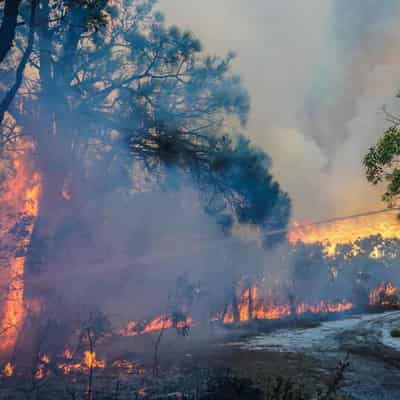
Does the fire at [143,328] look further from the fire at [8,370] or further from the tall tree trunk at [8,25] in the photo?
the tall tree trunk at [8,25]

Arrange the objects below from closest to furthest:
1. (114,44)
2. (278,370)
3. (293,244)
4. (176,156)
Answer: (278,370) → (176,156) → (114,44) → (293,244)

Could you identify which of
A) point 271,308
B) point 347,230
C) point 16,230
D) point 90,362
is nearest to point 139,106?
point 16,230

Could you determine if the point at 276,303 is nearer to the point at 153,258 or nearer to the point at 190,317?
the point at 190,317

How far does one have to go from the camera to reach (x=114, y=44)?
1098cm

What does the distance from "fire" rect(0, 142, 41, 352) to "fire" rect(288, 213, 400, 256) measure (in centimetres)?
1708

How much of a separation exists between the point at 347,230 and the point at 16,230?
22128 millimetres

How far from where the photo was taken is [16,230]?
420 inches

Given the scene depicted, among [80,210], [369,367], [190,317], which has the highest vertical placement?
[80,210]

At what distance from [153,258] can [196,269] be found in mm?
2449

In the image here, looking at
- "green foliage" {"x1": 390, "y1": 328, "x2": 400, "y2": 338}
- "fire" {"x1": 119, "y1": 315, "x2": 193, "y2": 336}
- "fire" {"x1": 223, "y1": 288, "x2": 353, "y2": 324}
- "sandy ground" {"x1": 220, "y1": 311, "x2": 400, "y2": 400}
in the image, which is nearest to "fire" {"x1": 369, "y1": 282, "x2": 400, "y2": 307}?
"fire" {"x1": 223, "y1": 288, "x2": 353, "y2": 324}

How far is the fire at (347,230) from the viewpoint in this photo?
2484 cm

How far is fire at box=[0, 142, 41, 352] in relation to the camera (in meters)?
9.88

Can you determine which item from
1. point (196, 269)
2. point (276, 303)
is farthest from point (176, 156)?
point (276, 303)

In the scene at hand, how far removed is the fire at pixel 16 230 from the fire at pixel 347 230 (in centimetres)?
1708
